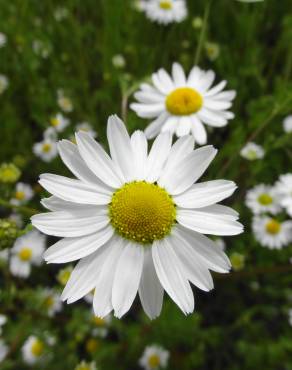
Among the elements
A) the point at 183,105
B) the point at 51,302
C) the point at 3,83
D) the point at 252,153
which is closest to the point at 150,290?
the point at 183,105

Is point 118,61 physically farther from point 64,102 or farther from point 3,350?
point 3,350

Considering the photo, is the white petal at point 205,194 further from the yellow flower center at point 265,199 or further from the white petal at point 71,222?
the yellow flower center at point 265,199

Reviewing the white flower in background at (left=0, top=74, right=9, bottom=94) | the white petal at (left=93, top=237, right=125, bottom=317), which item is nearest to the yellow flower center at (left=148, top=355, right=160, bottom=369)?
the white petal at (left=93, top=237, right=125, bottom=317)

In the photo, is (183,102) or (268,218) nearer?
(183,102)

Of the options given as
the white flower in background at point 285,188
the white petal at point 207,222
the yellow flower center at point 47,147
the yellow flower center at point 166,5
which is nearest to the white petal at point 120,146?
the white petal at point 207,222

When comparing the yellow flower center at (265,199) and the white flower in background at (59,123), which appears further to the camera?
the white flower in background at (59,123)

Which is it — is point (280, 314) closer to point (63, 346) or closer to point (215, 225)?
point (63, 346)
